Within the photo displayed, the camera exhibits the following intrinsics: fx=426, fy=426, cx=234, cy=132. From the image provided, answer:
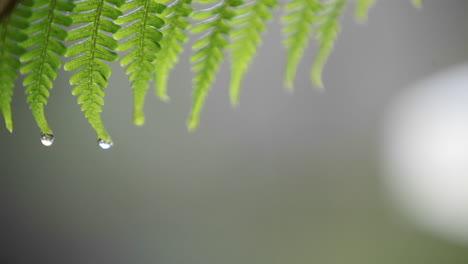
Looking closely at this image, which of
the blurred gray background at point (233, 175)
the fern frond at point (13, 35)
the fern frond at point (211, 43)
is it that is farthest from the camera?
the blurred gray background at point (233, 175)

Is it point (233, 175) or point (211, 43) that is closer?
point (211, 43)

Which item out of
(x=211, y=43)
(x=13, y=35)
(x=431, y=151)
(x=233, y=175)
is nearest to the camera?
(x=13, y=35)

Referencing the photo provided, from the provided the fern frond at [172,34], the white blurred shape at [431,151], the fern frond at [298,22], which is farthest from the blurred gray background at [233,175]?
the fern frond at [298,22]

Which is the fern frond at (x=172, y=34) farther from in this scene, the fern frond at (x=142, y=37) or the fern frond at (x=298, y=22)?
the fern frond at (x=298, y=22)

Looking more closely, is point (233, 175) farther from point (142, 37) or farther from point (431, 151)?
point (142, 37)

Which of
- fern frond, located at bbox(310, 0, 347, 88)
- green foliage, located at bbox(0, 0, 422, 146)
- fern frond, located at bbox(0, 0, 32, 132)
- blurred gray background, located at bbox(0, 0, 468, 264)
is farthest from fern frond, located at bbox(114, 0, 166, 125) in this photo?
blurred gray background, located at bbox(0, 0, 468, 264)

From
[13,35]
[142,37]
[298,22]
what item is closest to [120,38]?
[142,37]
